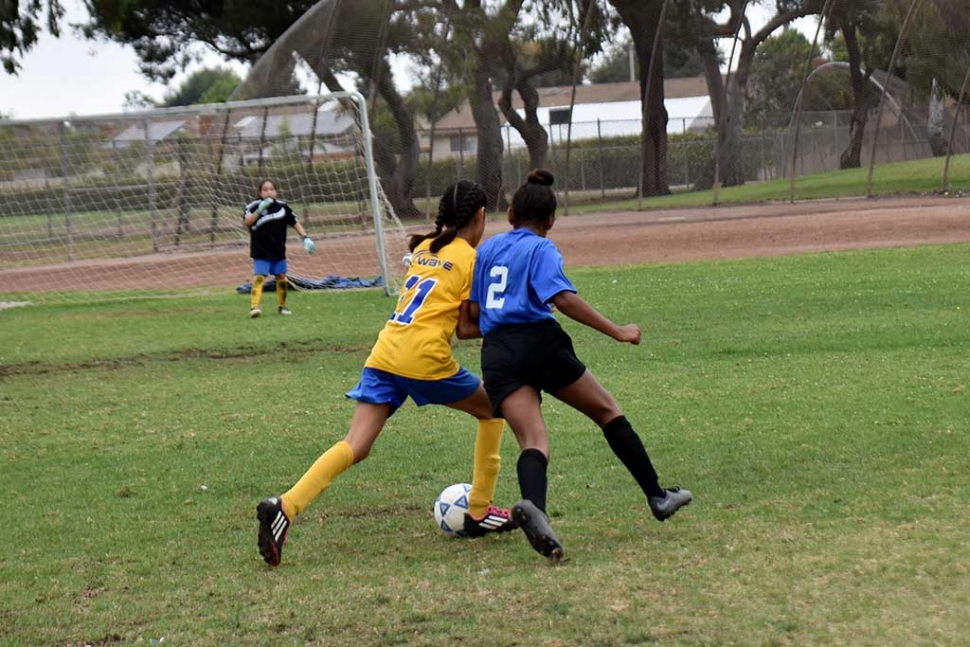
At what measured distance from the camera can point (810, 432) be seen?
729 cm

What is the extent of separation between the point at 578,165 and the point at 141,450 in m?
24.7

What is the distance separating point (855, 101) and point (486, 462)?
26258 mm

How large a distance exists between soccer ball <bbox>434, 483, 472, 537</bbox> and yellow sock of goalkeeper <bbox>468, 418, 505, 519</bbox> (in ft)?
0.13

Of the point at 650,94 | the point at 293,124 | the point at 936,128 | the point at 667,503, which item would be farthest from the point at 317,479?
the point at 936,128

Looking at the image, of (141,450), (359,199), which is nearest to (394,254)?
(359,199)

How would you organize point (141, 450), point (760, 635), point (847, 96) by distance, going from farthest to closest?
point (847, 96) → point (141, 450) → point (760, 635)

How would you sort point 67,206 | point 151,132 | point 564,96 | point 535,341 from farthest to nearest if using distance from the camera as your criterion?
point 564,96 → point 151,132 → point 67,206 → point 535,341

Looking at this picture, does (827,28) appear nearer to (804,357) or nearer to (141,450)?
(804,357)

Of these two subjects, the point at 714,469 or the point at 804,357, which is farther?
the point at 804,357

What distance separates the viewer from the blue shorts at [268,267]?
15.5 metres

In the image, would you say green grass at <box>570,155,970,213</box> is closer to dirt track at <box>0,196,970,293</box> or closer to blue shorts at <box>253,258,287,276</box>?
dirt track at <box>0,196,970,293</box>

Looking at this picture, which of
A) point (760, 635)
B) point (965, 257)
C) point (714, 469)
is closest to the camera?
point (760, 635)

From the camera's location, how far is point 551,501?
6.14 m

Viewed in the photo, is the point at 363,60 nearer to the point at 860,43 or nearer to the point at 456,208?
the point at 860,43
